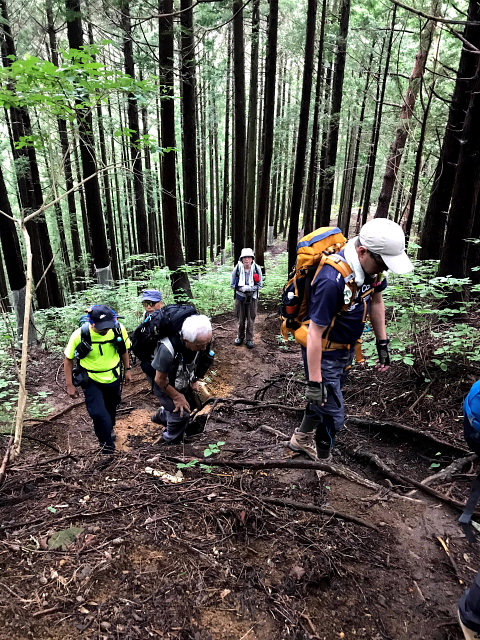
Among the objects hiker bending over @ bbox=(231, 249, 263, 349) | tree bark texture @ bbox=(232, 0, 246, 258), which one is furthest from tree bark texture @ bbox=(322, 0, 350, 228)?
hiker bending over @ bbox=(231, 249, 263, 349)

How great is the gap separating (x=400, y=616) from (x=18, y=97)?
6.04 meters

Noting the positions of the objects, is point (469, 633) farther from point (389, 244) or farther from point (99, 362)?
point (99, 362)

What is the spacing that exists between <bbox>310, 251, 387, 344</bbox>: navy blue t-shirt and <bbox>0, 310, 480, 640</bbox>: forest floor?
1.35 metres

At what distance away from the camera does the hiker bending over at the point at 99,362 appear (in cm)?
489

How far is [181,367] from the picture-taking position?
4.43m

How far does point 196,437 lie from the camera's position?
517cm

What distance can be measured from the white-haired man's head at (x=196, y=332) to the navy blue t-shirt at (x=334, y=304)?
1.20 meters

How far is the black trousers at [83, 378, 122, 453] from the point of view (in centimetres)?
508

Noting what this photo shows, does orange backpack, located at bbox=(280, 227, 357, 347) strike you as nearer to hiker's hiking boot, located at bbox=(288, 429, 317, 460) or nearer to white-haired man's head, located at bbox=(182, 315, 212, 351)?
white-haired man's head, located at bbox=(182, 315, 212, 351)

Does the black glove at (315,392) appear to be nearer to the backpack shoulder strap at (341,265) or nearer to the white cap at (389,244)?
the backpack shoulder strap at (341,265)

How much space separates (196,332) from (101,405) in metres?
2.22

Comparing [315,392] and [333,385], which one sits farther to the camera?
[333,385]

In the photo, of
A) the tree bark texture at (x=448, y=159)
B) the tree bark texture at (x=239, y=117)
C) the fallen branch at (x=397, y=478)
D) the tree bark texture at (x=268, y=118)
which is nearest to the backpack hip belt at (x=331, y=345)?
the fallen branch at (x=397, y=478)

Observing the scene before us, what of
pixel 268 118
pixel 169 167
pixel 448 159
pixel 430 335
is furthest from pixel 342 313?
pixel 268 118
